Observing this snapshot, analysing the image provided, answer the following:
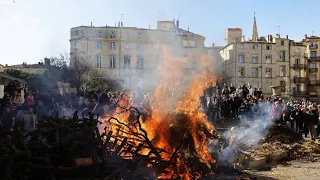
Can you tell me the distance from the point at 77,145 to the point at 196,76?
8.43m

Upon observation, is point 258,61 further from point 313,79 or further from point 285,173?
point 285,173

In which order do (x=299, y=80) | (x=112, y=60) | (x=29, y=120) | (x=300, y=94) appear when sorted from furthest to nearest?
1. (x=300, y=94)
2. (x=299, y=80)
3. (x=112, y=60)
4. (x=29, y=120)

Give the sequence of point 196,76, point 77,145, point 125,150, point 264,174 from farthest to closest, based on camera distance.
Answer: point 196,76 → point 264,174 → point 125,150 → point 77,145

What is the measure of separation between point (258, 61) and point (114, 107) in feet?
182

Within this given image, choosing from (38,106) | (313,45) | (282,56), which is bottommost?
(38,106)

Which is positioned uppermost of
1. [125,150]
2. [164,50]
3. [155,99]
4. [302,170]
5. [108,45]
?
[108,45]

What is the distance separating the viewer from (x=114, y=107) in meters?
15.4

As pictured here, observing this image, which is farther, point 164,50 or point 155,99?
point 164,50

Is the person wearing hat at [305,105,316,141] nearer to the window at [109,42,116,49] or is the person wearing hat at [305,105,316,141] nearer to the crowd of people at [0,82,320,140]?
the crowd of people at [0,82,320,140]

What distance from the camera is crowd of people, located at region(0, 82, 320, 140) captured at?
12102 mm

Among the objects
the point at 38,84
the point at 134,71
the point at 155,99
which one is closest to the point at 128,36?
the point at 134,71

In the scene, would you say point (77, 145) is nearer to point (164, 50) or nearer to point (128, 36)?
point (164, 50)

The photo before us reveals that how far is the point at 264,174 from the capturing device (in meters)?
11.2

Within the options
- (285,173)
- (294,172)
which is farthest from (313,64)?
(285,173)
